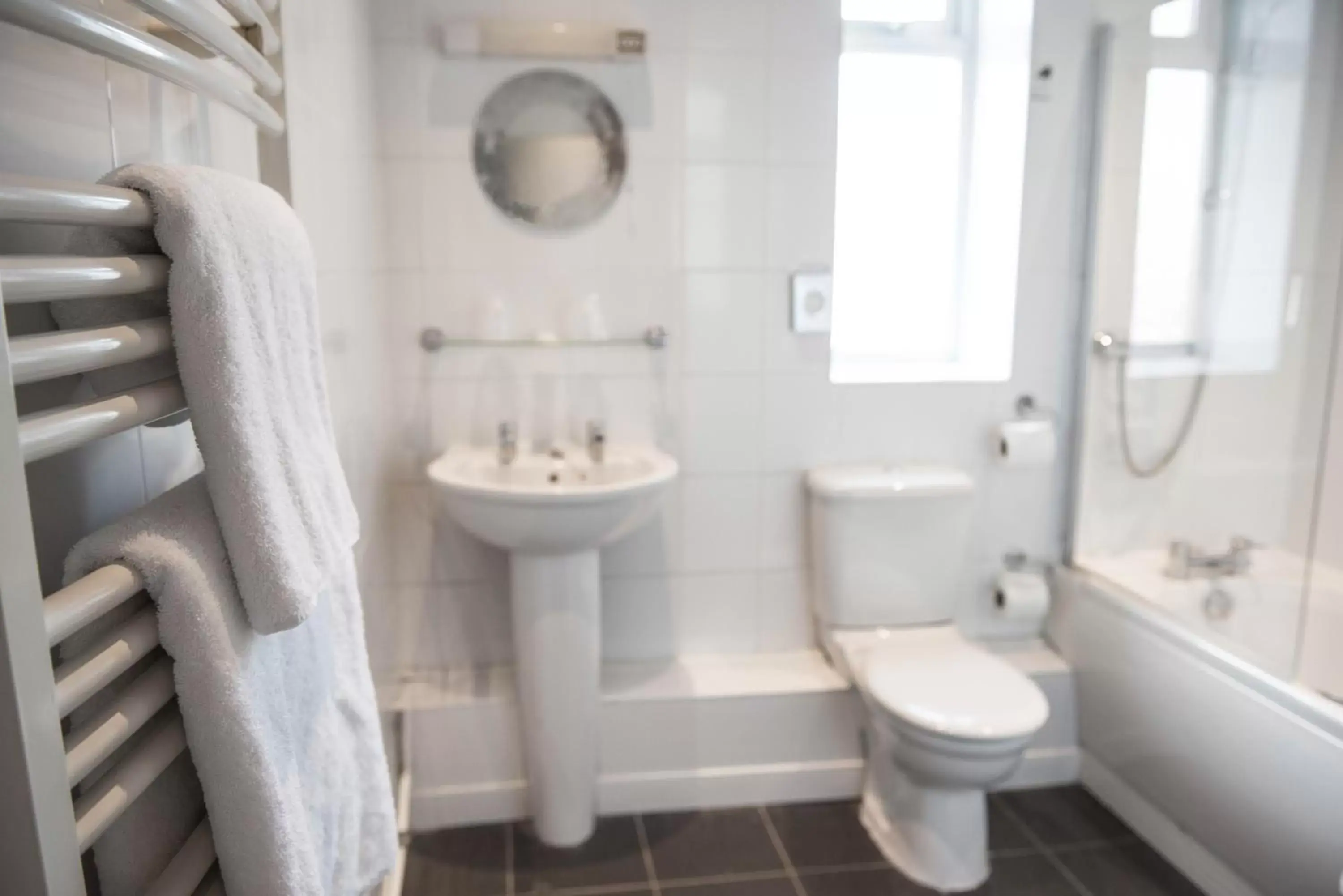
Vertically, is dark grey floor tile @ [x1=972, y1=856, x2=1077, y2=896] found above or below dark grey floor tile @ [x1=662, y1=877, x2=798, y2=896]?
above

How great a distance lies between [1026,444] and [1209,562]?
0.50 meters

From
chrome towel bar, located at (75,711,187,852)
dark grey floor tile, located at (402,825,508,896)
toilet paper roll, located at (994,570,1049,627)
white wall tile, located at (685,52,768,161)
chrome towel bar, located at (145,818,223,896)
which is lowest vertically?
dark grey floor tile, located at (402,825,508,896)

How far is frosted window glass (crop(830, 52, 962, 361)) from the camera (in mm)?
2375

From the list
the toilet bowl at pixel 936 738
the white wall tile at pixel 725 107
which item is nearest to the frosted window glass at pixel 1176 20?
the white wall tile at pixel 725 107

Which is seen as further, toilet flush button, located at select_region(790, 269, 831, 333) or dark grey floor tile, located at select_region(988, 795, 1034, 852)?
toilet flush button, located at select_region(790, 269, 831, 333)

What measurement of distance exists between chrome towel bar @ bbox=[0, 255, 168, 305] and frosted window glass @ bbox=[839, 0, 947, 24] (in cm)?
212

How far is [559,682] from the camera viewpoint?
6.64ft

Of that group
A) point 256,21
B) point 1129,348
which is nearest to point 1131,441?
point 1129,348

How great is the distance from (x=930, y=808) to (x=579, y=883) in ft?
2.56

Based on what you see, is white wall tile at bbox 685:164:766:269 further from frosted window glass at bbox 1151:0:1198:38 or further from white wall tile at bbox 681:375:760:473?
frosted window glass at bbox 1151:0:1198:38

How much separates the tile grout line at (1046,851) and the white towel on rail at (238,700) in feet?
5.62

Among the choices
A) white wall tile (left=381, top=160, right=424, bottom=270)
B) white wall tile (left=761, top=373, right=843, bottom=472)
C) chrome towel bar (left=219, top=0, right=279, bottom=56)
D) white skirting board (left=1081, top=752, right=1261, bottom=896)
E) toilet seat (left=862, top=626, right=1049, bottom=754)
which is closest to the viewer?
chrome towel bar (left=219, top=0, right=279, bottom=56)

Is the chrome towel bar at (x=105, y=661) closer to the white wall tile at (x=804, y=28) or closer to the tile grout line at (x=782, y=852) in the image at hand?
the tile grout line at (x=782, y=852)

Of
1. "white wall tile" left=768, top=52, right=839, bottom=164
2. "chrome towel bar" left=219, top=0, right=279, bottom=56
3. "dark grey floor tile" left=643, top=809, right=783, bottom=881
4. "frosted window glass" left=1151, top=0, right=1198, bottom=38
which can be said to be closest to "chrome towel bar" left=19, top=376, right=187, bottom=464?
"chrome towel bar" left=219, top=0, right=279, bottom=56
